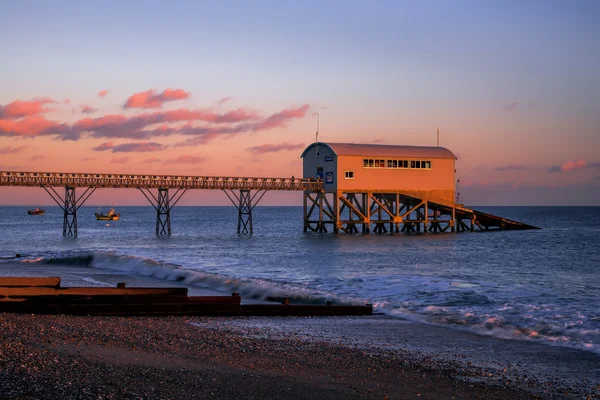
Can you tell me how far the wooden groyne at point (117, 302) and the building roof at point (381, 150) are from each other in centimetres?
3839

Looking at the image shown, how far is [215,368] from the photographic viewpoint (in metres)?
9.38

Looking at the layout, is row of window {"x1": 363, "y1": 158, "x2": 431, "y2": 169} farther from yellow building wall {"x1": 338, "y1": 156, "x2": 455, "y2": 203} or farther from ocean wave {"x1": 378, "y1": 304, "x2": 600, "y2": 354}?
ocean wave {"x1": 378, "y1": 304, "x2": 600, "y2": 354}

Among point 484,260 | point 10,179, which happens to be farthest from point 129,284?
point 10,179

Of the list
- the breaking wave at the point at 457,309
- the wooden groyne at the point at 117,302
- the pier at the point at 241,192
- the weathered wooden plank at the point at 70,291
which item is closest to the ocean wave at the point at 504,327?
the breaking wave at the point at 457,309

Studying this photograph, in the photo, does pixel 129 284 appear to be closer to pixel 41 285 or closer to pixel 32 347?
pixel 41 285

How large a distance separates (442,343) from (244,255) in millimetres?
24414

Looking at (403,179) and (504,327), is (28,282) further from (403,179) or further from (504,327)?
(403,179)

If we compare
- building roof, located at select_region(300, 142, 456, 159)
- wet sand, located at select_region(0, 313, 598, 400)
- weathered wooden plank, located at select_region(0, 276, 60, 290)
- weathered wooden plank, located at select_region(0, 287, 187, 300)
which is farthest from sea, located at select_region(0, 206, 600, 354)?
building roof, located at select_region(300, 142, 456, 159)

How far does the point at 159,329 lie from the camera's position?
12461mm

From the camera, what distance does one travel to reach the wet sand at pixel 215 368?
8.09 m

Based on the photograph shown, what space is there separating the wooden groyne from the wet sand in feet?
4.81

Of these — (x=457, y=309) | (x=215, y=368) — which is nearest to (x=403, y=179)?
(x=457, y=309)

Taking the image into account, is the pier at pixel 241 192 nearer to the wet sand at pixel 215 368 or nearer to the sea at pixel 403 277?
the sea at pixel 403 277

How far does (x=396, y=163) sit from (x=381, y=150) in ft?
5.51
